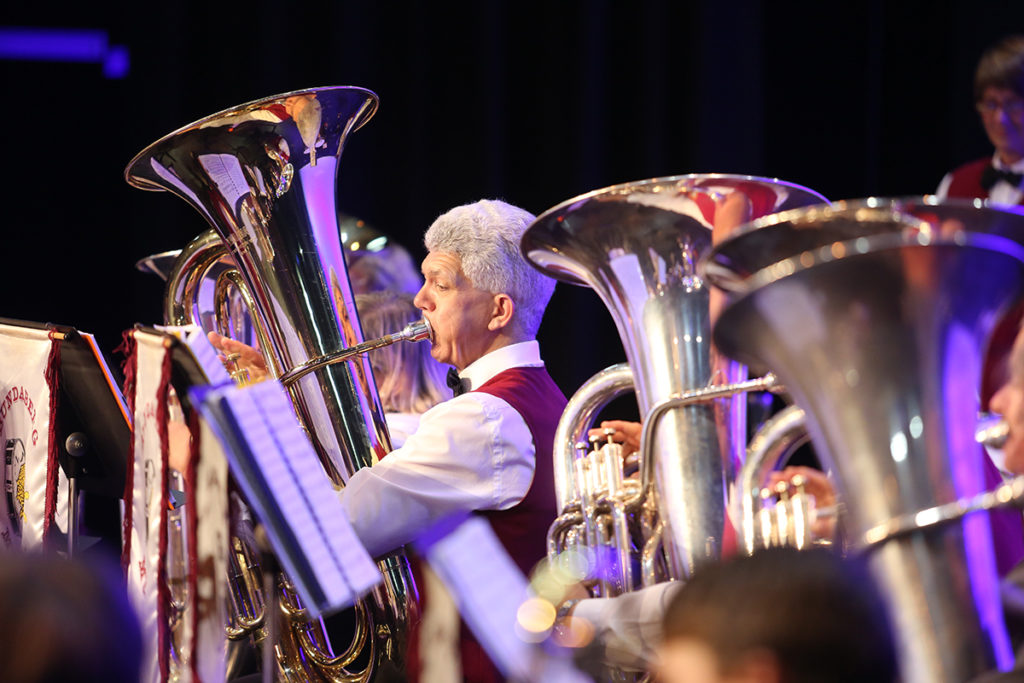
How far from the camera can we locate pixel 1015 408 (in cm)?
127

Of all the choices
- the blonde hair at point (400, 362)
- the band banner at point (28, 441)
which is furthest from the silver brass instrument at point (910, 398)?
the blonde hair at point (400, 362)

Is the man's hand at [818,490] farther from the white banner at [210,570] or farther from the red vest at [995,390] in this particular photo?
the white banner at [210,570]

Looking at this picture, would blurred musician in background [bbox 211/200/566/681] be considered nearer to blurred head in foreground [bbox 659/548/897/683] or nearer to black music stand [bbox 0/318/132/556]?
black music stand [bbox 0/318/132/556]

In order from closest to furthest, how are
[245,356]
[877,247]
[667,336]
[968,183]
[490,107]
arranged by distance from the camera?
[877,247] → [667,336] → [245,356] → [968,183] → [490,107]

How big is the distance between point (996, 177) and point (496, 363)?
1218mm

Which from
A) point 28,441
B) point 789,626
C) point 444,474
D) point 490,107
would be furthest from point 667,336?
point 490,107

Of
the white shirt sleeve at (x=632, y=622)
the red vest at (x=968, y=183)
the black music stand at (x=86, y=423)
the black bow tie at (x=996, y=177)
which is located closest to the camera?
the white shirt sleeve at (x=632, y=622)

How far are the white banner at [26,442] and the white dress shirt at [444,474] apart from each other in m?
0.53

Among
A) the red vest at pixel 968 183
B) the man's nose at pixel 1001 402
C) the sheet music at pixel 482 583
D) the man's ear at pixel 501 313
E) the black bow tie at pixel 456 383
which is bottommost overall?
the sheet music at pixel 482 583

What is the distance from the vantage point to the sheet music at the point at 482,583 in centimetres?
113

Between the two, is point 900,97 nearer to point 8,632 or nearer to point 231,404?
point 231,404

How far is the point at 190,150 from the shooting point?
6.77 ft

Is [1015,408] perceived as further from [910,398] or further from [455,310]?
[455,310]

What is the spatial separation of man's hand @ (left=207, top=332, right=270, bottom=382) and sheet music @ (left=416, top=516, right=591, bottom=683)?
125cm
